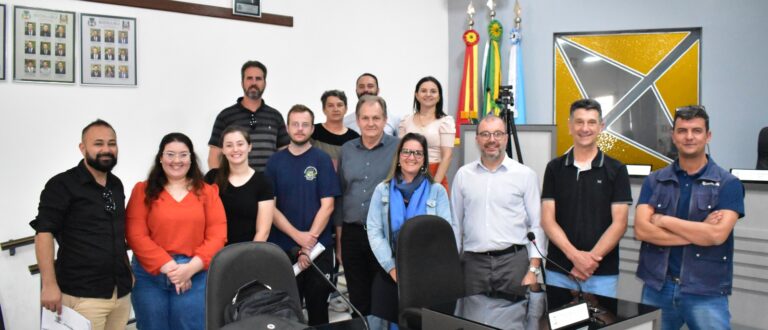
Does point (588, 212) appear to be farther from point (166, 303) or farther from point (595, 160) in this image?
point (166, 303)

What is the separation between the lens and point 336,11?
563 centimetres

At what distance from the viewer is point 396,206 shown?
313cm

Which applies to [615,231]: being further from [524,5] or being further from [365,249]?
[524,5]

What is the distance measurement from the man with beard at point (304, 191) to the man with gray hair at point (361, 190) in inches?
3.8

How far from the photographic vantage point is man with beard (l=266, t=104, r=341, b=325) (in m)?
3.34

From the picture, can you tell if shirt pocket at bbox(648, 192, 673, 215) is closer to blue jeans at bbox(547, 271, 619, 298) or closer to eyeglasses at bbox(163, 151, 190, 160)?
blue jeans at bbox(547, 271, 619, 298)

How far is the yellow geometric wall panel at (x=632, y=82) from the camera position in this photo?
5475 mm

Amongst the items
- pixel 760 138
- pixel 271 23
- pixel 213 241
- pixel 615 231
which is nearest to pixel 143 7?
pixel 271 23

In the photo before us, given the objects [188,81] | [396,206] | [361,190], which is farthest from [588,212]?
[188,81]

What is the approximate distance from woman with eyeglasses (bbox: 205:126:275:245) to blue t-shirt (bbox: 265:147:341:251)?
18 cm

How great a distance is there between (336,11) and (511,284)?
10.9ft

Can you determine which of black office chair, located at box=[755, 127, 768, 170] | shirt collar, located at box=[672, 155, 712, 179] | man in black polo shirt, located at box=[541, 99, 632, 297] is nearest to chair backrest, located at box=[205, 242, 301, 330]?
man in black polo shirt, located at box=[541, 99, 632, 297]

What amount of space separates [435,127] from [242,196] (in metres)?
1.29

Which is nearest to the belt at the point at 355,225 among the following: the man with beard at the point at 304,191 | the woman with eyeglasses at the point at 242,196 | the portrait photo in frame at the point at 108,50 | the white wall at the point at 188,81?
the man with beard at the point at 304,191
